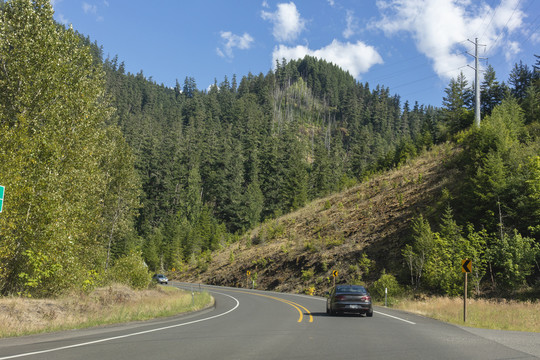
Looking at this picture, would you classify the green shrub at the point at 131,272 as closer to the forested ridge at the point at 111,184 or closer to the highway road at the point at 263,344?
the forested ridge at the point at 111,184

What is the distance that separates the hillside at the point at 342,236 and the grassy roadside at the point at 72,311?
21.7 metres

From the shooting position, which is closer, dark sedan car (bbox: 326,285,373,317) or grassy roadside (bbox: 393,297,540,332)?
grassy roadside (bbox: 393,297,540,332)

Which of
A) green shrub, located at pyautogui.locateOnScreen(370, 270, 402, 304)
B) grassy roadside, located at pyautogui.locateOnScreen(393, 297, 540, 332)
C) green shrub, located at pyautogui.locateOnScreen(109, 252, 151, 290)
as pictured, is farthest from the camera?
green shrub, located at pyautogui.locateOnScreen(370, 270, 402, 304)

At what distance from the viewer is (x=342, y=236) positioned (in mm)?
45125

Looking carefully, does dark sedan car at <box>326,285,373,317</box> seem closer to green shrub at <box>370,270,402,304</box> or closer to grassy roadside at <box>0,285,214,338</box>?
grassy roadside at <box>0,285,214,338</box>

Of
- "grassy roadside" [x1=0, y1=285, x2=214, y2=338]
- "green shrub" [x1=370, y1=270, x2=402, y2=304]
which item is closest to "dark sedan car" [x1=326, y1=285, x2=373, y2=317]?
"grassy roadside" [x1=0, y1=285, x2=214, y2=338]

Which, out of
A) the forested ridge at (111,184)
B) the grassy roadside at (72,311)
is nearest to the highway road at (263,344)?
the grassy roadside at (72,311)

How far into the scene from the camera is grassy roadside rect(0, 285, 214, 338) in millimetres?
12122

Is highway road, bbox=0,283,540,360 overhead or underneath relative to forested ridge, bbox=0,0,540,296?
underneath

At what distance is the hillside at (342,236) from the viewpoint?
39531 mm

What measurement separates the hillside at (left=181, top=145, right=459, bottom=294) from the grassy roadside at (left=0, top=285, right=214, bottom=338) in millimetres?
21740

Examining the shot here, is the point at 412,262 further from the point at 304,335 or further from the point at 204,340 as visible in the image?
the point at 204,340

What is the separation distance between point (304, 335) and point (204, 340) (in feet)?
9.04

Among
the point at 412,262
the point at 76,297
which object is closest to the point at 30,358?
the point at 76,297
